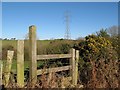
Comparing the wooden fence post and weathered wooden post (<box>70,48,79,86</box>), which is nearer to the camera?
the wooden fence post

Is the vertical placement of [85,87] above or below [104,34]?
below

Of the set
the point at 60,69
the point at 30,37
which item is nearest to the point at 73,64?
the point at 60,69

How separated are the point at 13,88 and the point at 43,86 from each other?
1.16 feet

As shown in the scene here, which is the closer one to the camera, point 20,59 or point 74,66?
point 20,59

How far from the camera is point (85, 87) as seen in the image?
336 cm

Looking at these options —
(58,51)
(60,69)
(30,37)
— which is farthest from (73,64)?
(58,51)

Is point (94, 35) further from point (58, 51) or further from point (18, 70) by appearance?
point (18, 70)

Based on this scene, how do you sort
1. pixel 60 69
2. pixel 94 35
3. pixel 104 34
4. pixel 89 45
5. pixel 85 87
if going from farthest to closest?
pixel 104 34, pixel 94 35, pixel 89 45, pixel 60 69, pixel 85 87

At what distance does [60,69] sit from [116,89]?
4.40 m

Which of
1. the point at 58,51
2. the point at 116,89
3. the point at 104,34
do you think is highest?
the point at 104,34

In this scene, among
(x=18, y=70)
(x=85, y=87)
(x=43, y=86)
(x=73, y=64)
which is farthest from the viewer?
(x=73, y=64)

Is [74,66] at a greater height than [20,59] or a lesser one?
lesser

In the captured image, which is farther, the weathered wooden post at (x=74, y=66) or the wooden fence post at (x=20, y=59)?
the weathered wooden post at (x=74, y=66)

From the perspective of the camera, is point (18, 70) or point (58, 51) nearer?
point (18, 70)
